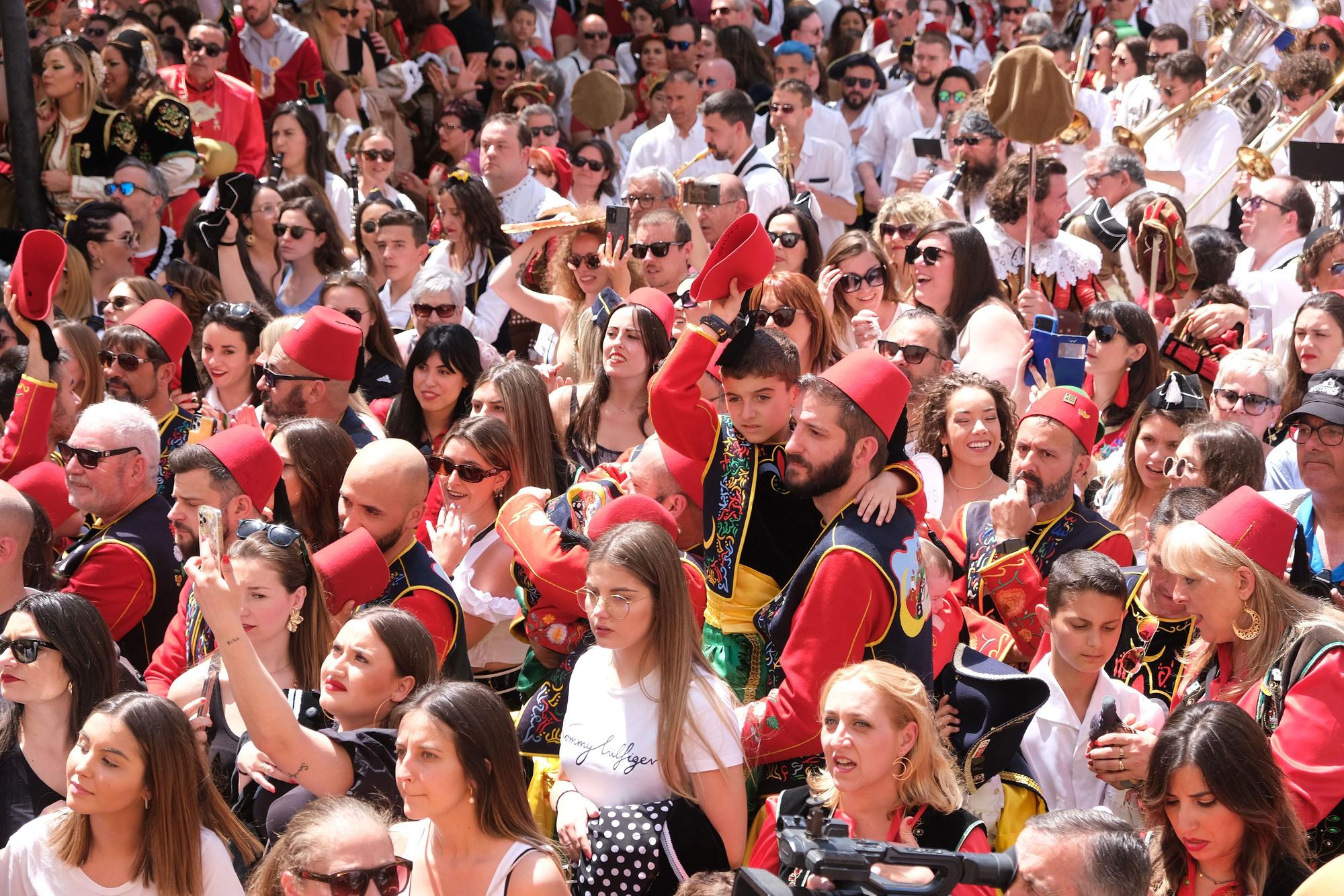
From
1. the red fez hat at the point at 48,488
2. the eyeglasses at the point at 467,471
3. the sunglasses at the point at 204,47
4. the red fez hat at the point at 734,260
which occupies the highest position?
the red fez hat at the point at 734,260

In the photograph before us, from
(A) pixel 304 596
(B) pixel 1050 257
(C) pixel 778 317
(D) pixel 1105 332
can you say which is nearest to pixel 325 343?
(C) pixel 778 317

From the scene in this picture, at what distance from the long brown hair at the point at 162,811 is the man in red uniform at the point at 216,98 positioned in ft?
20.0

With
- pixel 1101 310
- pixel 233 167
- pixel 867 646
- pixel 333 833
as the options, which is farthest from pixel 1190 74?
pixel 333 833

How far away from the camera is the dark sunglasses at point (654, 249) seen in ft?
22.6

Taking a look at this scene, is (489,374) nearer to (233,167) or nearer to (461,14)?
(233,167)

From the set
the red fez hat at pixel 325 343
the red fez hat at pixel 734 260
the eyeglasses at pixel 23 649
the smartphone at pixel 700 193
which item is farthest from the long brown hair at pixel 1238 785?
the smartphone at pixel 700 193

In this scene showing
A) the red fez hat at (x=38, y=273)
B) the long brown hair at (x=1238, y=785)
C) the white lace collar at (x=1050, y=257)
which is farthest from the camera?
the white lace collar at (x=1050, y=257)

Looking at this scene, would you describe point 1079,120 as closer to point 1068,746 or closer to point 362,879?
point 1068,746

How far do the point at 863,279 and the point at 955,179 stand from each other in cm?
241

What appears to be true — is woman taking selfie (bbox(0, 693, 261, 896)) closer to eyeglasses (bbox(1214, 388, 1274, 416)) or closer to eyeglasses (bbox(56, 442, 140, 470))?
eyeglasses (bbox(56, 442, 140, 470))

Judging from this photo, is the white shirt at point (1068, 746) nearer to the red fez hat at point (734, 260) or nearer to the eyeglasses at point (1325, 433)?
the eyeglasses at point (1325, 433)

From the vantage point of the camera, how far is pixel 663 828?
3830 mm

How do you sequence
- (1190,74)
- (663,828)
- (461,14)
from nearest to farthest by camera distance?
(663,828), (1190,74), (461,14)

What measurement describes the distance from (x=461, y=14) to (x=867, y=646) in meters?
8.92
